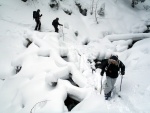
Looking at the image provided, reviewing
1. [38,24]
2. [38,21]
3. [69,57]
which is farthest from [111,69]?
[38,24]

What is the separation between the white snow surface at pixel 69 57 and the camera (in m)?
7.37

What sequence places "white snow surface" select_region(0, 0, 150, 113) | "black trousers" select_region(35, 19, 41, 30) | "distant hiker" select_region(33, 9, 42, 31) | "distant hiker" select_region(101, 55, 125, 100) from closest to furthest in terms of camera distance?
"distant hiker" select_region(101, 55, 125, 100), "white snow surface" select_region(0, 0, 150, 113), "distant hiker" select_region(33, 9, 42, 31), "black trousers" select_region(35, 19, 41, 30)

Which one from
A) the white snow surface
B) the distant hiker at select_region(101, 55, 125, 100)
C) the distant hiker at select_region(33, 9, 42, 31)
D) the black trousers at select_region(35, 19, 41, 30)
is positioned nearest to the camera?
the distant hiker at select_region(101, 55, 125, 100)

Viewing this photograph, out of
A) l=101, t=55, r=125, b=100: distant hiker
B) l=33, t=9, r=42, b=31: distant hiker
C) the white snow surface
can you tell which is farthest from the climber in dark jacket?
l=101, t=55, r=125, b=100: distant hiker

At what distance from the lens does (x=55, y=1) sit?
59.1ft

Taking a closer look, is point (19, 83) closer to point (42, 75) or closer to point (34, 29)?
point (42, 75)

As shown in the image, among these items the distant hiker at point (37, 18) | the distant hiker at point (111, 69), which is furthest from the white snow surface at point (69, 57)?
the distant hiker at point (37, 18)

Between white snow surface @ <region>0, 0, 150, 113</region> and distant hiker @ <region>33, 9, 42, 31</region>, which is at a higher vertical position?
distant hiker @ <region>33, 9, 42, 31</region>

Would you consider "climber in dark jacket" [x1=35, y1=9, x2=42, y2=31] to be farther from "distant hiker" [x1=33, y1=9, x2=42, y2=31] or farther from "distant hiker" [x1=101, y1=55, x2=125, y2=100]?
"distant hiker" [x1=101, y1=55, x2=125, y2=100]

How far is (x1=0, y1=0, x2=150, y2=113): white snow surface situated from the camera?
24.2 feet

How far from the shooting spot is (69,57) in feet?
37.0

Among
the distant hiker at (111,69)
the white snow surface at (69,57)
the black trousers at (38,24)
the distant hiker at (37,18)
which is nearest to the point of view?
the distant hiker at (111,69)

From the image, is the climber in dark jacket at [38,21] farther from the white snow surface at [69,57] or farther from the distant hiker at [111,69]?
the distant hiker at [111,69]

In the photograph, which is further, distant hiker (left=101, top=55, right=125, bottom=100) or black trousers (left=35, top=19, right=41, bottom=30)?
black trousers (left=35, top=19, right=41, bottom=30)
